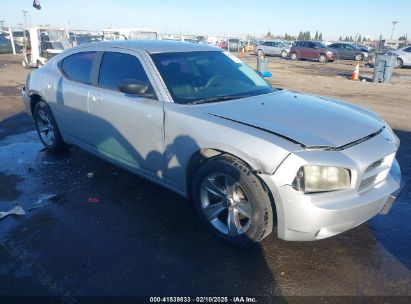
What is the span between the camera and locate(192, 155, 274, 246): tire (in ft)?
9.37

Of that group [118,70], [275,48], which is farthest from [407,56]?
[118,70]

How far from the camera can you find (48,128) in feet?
18.3

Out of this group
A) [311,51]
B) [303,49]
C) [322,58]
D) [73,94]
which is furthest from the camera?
[303,49]

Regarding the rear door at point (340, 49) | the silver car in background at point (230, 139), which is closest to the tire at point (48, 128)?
the silver car in background at point (230, 139)

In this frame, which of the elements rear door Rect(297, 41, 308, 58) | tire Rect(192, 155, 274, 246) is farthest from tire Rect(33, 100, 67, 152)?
rear door Rect(297, 41, 308, 58)

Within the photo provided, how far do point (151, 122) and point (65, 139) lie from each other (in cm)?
216

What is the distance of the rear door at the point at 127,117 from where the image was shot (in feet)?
11.8

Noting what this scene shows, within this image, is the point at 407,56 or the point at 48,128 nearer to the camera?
the point at 48,128

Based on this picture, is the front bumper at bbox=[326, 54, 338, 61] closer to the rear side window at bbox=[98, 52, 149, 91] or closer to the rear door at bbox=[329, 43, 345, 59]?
the rear door at bbox=[329, 43, 345, 59]

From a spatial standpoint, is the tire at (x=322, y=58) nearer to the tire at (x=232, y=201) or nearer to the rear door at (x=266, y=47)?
the rear door at (x=266, y=47)

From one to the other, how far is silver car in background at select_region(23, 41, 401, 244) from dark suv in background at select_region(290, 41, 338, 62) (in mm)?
27013

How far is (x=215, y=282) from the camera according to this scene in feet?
9.14

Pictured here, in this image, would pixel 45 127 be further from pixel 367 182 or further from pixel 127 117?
pixel 367 182

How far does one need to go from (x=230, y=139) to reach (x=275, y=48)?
3377 cm
